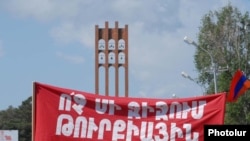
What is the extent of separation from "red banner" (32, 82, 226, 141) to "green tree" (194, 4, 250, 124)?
144ft

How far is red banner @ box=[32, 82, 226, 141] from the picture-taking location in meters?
7.64

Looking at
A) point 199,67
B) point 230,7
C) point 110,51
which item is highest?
point 230,7

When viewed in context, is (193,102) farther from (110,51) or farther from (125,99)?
(110,51)

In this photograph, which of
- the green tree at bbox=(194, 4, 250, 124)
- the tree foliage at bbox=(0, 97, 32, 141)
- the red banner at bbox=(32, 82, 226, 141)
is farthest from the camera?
the tree foliage at bbox=(0, 97, 32, 141)

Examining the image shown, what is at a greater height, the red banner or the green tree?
the green tree

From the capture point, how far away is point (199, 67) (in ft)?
183

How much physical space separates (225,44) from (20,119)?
5355 cm

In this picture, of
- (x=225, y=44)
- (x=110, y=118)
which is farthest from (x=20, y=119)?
(x=110, y=118)

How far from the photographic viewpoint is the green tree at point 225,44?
2106 inches

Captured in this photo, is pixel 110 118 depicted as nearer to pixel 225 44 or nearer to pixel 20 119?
pixel 225 44

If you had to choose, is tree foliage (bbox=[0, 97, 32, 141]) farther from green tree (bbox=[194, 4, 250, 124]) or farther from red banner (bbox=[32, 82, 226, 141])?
red banner (bbox=[32, 82, 226, 141])

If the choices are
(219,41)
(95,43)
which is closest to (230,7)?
(219,41)

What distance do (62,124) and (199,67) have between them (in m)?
48.5

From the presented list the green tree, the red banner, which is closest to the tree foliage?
the green tree
